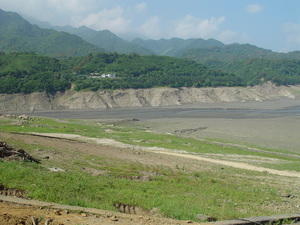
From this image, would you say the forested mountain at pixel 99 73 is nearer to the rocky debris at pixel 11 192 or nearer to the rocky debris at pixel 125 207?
the rocky debris at pixel 11 192

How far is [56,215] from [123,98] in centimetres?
12930

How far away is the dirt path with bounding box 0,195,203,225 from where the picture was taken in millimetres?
10389

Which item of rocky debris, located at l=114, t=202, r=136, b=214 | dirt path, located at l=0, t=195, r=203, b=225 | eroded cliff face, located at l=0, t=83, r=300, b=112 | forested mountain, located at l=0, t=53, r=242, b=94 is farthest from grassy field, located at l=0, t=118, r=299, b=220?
forested mountain, located at l=0, t=53, r=242, b=94

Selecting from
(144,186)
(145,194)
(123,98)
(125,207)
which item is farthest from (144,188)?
(123,98)

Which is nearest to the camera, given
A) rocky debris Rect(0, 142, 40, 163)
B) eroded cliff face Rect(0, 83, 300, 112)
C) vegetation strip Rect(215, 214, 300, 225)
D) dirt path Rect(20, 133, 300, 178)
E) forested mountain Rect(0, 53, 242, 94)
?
vegetation strip Rect(215, 214, 300, 225)

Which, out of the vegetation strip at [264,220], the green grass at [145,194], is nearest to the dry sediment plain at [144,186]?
the green grass at [145,194]

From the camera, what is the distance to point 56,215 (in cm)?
1102

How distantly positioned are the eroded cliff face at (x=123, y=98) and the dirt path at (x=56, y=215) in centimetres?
11347

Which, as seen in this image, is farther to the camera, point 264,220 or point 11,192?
point 11,192

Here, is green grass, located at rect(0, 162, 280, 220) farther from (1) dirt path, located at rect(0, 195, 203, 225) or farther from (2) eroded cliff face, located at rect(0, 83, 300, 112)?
(2) eroded cliff face, located at rect(0, 83, 300, 112)

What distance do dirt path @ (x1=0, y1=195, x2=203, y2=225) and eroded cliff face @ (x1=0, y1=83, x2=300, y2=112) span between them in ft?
372

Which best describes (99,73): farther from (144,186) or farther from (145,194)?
(145,194)

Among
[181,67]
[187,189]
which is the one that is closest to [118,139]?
[187,189]

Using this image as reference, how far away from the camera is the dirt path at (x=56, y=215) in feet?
34.1
